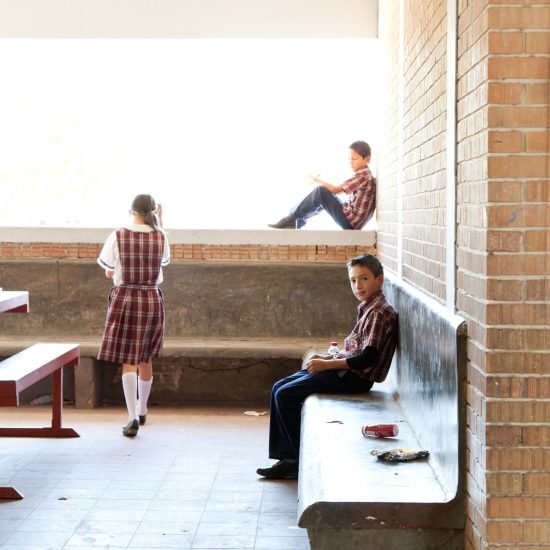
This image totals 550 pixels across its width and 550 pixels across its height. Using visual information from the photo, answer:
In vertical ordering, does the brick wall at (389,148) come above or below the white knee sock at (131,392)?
above

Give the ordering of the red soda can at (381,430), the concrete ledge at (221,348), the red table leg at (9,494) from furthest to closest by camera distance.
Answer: the concrete ledge at (221,348) → the red table leg at (9,494) → the red soda can at (381,430)

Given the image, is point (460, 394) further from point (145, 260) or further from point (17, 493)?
point (145, 260)

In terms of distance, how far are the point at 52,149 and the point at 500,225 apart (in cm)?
792

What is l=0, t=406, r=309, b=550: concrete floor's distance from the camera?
472cm

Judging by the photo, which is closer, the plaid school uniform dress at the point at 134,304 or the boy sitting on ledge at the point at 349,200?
the plaid school uniform dress at the point at 134,304

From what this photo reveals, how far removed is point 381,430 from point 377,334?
3.21 feet

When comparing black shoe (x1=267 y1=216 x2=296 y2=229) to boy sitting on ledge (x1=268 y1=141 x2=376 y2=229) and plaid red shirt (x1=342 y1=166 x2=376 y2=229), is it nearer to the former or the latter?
boy sitting on ledge (x1=268 y1=141 x2=376 y2=229)

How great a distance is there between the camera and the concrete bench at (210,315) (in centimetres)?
824

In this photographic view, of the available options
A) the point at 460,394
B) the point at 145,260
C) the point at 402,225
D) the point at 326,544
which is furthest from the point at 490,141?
the point at 145,260

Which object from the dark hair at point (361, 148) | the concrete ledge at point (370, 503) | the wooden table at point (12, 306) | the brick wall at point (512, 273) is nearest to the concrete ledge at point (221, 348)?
the wooden table at point (12, 306)

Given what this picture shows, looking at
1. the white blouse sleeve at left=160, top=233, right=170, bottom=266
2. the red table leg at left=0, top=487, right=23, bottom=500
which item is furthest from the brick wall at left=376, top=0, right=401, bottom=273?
the red table leg at left=0, top=487, right=23, bottom=500

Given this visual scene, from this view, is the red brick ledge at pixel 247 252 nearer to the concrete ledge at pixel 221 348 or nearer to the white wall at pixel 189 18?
the concrete ledge at pixel 221 348

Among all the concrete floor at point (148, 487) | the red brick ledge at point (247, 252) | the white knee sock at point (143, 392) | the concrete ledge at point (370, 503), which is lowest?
the concrete floor at point (148, 487)

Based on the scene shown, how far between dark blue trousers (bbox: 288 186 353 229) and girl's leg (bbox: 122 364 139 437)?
7.61 feet
